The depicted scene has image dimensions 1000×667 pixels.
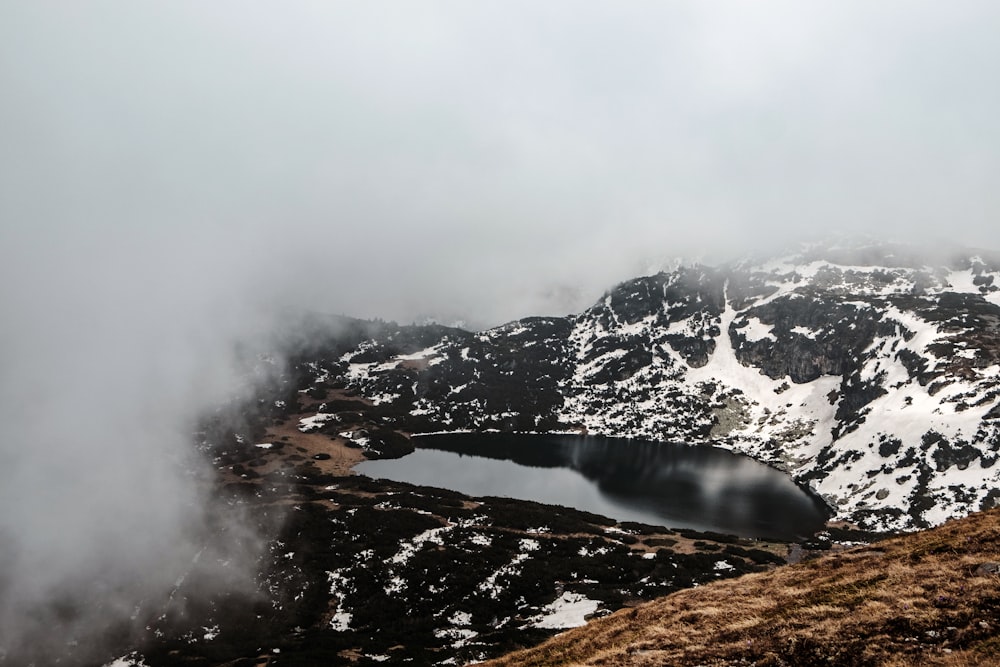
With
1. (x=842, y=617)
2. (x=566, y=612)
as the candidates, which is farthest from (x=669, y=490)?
(x=842, y=617)

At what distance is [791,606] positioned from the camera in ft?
61.0

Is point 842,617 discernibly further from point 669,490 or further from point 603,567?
point 669,490

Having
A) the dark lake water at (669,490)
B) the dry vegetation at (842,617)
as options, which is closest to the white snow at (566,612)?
the dry vegetation at (842,617)

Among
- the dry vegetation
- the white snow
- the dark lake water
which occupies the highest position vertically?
the dry vegetation

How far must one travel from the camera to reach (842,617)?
15609 mm

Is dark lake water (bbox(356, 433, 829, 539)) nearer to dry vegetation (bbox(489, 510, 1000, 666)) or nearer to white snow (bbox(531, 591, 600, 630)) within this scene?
white snow (bbox(531, 591, 600, 630))

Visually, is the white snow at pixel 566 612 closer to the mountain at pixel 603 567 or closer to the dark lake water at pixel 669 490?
the mountain at pixel 603 567

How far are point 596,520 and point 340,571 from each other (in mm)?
60252

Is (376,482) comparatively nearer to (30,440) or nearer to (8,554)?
(8,554)

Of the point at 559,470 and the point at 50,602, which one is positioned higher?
the point at 559,470

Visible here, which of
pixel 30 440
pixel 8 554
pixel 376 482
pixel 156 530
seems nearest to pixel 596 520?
pixel 376 482

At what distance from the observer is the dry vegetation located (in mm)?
12906

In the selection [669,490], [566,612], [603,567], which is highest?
[669,490]

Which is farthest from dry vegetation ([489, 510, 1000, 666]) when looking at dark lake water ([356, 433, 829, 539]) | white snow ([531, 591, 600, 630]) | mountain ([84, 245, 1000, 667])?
dark lake water ([356, 433, 829, 539])
